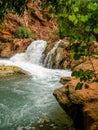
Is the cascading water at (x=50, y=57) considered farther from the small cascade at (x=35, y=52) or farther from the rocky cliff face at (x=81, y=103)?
the rocky cliff face at (x=81, y=103)

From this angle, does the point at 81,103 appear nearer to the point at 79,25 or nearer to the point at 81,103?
the point at 81,103

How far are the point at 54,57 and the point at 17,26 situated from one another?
Result: 11.4 metres

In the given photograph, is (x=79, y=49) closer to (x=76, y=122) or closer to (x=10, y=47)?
(x=76, y=122)

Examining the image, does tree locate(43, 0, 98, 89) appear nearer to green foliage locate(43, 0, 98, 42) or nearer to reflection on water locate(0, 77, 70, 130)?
green foliage locate(43, 0, 98, 42)

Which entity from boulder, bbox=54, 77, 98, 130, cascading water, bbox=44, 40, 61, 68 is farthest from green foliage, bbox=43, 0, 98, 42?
cascading water, bbox=44, 40, 61, 68

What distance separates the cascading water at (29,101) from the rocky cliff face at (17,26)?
699 cm

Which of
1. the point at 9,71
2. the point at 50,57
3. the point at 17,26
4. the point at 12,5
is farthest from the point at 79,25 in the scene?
the point at 17,26

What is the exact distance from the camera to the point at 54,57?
1781cm

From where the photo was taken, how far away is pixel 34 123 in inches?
261

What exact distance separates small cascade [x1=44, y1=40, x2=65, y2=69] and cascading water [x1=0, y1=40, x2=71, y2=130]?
5.41ft

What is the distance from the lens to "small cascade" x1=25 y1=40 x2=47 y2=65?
1991cm

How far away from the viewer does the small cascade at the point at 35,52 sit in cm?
1991

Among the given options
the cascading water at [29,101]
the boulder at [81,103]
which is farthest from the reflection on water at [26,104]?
the boulder at [81,103]

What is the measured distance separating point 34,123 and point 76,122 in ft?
4.43
